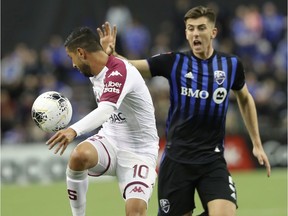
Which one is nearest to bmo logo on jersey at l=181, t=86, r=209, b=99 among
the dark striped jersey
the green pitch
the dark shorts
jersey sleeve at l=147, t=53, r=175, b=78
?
the dark striped jersey

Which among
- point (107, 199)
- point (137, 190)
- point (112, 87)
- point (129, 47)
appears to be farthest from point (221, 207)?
point (129, 47)

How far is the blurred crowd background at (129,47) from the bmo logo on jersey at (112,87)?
30.2 ft

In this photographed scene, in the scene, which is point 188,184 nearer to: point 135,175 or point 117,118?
point 135,175

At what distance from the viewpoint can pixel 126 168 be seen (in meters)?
7.81

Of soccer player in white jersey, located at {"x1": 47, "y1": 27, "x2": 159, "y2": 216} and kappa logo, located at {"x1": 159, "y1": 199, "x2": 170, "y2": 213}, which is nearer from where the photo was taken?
soccer player in white jersey, located at {"x1": 47, "y1": 27, "x2": 159, "y2": 216}

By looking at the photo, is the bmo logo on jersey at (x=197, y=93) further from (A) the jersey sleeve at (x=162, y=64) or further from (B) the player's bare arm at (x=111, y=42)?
(B) the player's bare arm at (x=111, y=42)

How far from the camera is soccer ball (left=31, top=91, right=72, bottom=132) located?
7461mm

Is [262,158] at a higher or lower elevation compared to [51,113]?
lower

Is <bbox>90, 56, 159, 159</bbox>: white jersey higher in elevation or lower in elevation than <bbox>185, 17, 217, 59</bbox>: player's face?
lower

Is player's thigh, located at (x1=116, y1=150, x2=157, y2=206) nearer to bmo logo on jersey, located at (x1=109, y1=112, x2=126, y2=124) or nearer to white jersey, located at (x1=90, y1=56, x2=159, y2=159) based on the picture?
white jersey, located at (x1=90, y1=56, x2=159, y2=159)

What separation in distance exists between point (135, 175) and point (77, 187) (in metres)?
0.53

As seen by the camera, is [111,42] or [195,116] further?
[111,42]

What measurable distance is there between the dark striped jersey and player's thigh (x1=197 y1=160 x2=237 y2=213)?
0.35ft

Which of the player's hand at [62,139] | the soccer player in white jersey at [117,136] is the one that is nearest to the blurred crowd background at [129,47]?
the soccer player in white jersey at [117,136]
